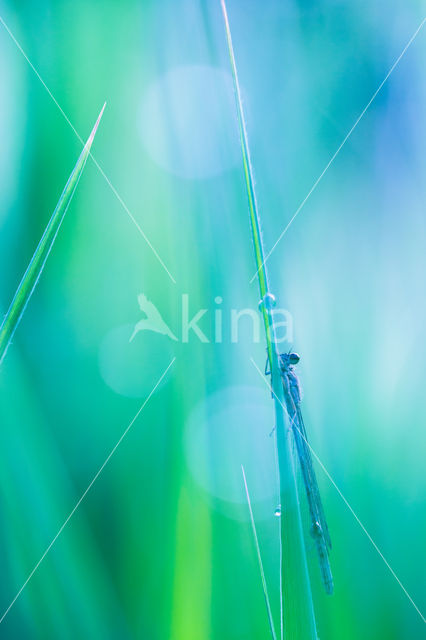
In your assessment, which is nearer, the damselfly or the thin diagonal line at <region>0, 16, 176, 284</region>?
the damselfly

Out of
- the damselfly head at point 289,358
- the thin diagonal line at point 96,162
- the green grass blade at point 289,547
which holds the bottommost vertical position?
the green grass blade at point 289,547

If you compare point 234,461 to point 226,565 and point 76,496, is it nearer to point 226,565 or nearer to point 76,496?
point 226,565

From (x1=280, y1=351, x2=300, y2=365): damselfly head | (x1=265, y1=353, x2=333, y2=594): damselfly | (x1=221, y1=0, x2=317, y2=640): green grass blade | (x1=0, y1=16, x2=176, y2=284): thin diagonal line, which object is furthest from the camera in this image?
(x1=0, y1=16, x2=176, y2=284): thin diagonal line

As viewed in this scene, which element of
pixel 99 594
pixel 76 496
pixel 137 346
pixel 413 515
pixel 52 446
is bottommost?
pixel 99 594

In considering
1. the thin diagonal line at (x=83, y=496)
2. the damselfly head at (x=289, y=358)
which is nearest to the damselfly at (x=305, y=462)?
the damselfly head at (x=289, y=358)

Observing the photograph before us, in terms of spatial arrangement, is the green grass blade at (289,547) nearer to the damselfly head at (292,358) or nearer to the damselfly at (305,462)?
the damselfly at (305,462)

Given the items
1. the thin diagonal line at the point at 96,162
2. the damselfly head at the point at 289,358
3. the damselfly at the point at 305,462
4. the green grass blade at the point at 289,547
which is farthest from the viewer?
the thin diagonal line at the point at 96,162

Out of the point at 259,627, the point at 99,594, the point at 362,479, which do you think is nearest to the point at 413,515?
the point at 362,479

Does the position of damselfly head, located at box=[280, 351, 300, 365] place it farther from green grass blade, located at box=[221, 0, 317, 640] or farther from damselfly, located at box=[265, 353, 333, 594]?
green grass blade, located at box=[221, 0, 317, 640]

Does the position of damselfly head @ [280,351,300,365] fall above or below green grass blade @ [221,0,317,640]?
above

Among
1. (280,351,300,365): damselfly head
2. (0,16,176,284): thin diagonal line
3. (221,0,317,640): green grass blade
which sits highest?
(0,16,176,284): thin diagonal line

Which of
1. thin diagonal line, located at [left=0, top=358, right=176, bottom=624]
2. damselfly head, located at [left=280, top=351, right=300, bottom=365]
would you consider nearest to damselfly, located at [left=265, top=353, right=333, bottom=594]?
damselfly head, located at [left=280, top=351, right=300, bottom=365]
